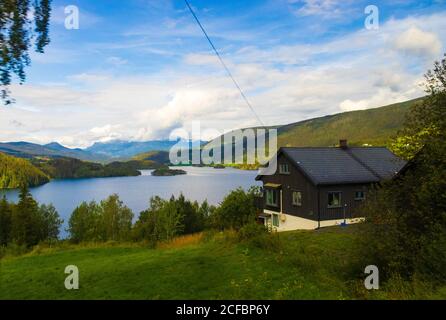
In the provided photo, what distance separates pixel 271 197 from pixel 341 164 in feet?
25.3

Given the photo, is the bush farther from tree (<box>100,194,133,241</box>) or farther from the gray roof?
tree (<box>100,194,133,241</box>)

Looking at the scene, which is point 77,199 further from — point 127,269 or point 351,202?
point 127,269

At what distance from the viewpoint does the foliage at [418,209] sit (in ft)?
30.2

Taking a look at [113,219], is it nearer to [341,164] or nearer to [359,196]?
[341,164]

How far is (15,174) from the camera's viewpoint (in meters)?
130

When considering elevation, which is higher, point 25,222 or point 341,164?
point 341,164

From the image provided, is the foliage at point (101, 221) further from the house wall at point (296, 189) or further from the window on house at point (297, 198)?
the window on house at point (297, 198)

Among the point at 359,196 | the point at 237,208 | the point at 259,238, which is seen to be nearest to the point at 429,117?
the point at 259,238

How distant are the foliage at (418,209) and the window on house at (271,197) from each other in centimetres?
2203

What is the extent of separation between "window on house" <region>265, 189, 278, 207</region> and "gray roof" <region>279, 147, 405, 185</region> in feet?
15.2

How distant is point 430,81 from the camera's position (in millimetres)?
12328

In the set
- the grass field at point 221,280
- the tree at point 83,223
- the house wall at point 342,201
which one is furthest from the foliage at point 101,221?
the grass field at point 221,280
